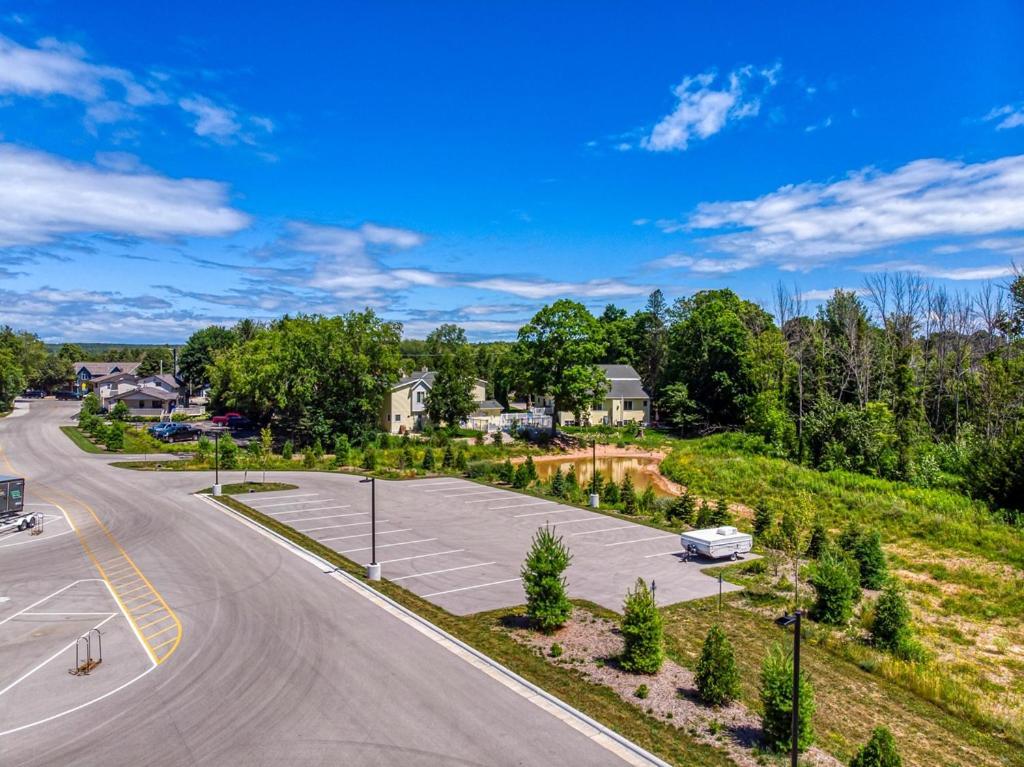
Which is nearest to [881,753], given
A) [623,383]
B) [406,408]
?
[406,408]

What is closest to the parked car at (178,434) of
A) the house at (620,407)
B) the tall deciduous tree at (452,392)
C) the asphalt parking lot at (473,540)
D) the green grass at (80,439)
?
the green grass at (80,439)

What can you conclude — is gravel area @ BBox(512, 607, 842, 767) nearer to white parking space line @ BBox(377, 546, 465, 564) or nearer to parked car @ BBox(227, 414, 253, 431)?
white parking space line @ BBox(377, 546, 465, 564)

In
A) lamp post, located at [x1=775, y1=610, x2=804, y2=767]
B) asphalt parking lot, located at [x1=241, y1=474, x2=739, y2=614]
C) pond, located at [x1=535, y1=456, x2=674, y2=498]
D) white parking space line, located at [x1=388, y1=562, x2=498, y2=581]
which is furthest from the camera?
pond, located at [x1=535, y1=456, x2=674, y2=498]

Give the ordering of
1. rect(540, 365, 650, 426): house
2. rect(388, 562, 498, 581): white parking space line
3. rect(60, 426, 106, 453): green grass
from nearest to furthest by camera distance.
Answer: rect(388, 562, 498, 581): white parking space line → rect(60, 426, 106, 453): green grass → rect(540, 365, 650, 426): house

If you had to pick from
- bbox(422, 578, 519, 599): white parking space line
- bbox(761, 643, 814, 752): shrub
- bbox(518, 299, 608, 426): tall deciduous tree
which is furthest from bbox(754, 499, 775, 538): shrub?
bbox(518, 299, 608, 426): tall deciduous tree

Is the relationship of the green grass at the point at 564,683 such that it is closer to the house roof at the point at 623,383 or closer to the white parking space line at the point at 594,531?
the white parking space line at the point at 594,531

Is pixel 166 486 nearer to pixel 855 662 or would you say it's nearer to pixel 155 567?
pixel 155 567

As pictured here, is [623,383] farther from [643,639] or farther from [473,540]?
[643,639]
